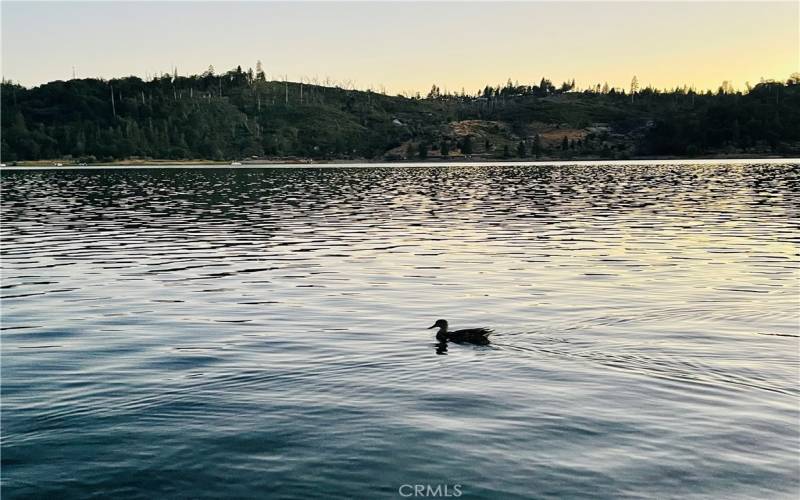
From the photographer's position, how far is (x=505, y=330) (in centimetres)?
2614

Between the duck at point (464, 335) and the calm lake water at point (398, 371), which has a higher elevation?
the duck at point (464, 335)

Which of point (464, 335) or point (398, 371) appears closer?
point (398, 371)

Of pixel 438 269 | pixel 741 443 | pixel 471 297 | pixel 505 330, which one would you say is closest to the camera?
pixel 741 443

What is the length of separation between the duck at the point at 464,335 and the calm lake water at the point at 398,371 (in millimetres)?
432

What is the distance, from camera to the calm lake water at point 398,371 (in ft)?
47.3

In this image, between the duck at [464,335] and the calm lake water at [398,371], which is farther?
the duck at [464,335]

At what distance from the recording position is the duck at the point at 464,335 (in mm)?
23781

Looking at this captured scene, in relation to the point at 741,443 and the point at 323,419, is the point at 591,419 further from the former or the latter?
the point at 323,419

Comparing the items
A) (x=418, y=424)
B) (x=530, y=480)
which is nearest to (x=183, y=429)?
(x=418, y=424)

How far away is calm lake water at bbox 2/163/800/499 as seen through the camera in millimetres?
14430

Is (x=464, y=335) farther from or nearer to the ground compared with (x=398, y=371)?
farther from the ground

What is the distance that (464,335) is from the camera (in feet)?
77.9

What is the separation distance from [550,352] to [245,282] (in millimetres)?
17854

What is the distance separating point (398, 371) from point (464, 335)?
3.17 meters
